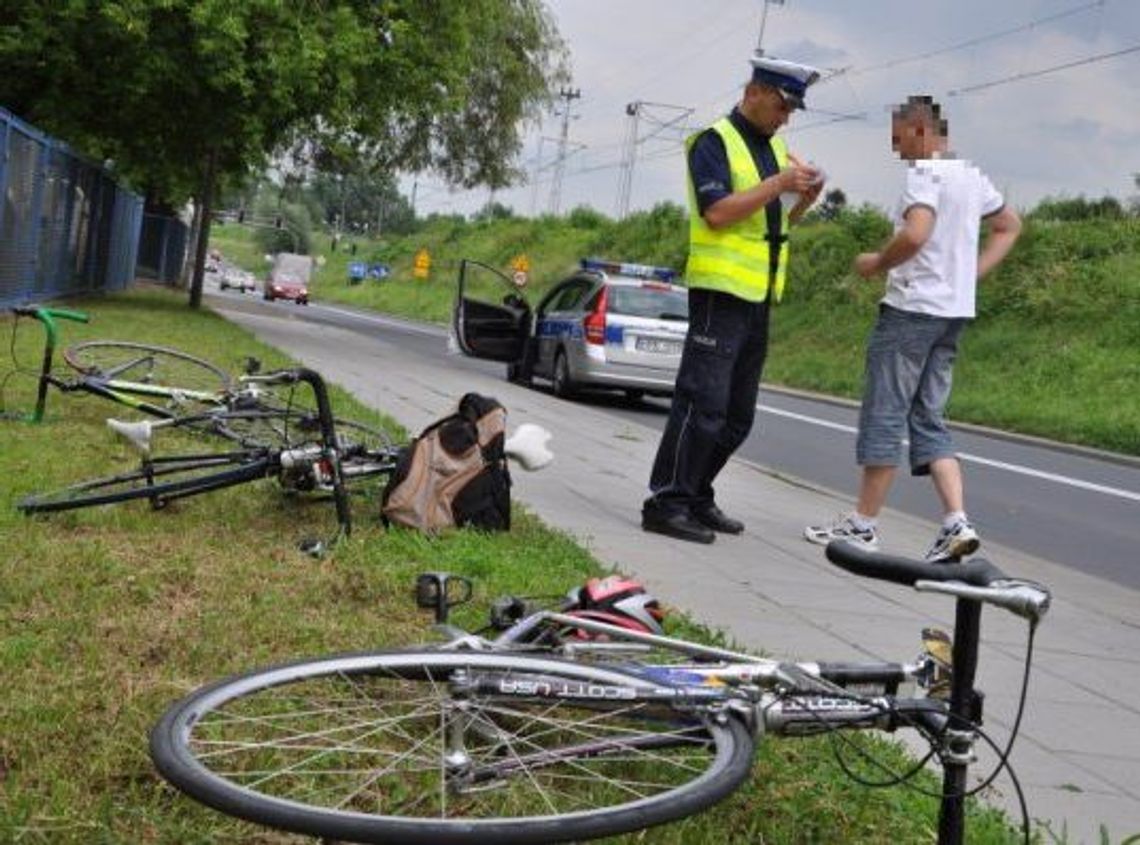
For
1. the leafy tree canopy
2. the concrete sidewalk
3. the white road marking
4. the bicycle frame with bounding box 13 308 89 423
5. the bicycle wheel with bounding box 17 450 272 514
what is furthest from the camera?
the leafy tree canopy

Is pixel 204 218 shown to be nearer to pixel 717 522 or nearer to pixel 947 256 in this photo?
pixel 717 522

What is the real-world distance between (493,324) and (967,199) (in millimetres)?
2630

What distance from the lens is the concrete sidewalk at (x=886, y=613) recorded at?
3.65 m

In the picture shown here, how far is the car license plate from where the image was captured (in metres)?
15.8

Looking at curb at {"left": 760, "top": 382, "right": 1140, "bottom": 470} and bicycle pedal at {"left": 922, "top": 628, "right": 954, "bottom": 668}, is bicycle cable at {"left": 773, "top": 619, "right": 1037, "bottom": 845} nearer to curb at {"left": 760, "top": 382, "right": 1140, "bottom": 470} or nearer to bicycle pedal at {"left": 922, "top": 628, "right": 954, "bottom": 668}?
bicycle pedal at {"left": 922, "top": 628, "right": 954, "bottom": 668}

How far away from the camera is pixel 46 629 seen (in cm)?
362

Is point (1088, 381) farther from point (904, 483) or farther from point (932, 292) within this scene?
point (932, 292)

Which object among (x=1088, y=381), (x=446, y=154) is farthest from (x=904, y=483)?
(x=446, y=154)

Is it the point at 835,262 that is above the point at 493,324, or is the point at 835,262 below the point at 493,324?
above

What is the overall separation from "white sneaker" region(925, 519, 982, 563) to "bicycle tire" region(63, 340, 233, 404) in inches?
149

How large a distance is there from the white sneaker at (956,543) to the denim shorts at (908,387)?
0.45 m

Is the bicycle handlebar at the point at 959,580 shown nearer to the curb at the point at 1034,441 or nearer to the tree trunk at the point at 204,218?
the curb at the point at 1034,441

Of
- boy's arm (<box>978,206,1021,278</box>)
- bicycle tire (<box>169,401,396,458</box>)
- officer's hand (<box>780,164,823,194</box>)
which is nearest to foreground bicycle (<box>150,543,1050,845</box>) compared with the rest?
bicycle tire (<box>169,401,396,458</box>)

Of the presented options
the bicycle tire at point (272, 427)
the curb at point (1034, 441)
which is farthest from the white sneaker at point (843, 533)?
the curb at point (1034, 441)
